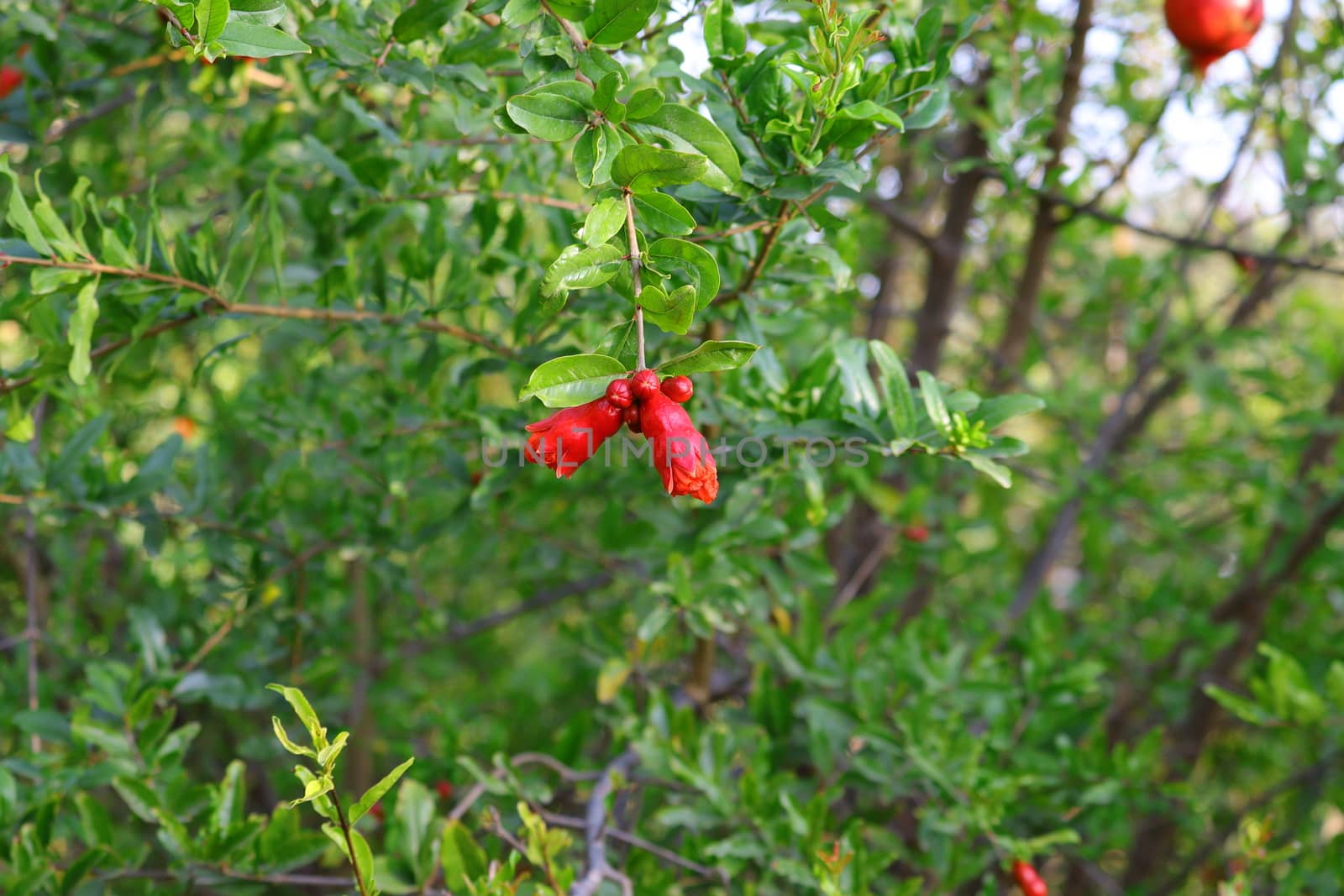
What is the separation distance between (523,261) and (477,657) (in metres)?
1.55

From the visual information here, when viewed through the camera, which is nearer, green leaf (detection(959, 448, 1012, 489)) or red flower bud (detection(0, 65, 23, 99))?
green leaf (detection(959, 448, 1012, 489))

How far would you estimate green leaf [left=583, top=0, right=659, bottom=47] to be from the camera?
751mm

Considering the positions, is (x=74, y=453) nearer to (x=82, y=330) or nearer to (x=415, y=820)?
(x=82, y=330)

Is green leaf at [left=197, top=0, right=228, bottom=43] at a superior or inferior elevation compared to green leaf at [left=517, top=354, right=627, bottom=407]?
superior

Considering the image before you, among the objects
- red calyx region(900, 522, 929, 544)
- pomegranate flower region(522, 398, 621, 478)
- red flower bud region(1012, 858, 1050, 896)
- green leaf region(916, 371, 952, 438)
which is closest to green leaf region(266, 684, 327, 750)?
pomegranate flower region(522, 398, 621, 478)

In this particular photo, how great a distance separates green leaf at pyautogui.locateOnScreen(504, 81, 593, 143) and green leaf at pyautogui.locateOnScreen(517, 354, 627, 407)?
0.16m

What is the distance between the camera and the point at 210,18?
71 centimetres

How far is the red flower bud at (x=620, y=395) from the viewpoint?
0.69 meters

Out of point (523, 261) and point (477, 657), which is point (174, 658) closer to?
point (523, 261)

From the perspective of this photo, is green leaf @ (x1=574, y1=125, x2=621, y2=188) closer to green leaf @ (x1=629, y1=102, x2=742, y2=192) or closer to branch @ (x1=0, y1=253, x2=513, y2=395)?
green leaf @ (x1=629, y1=102, x2=742, y2=192)

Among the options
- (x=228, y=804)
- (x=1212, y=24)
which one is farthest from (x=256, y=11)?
(x=1212, y=24)

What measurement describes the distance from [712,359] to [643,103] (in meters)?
0.19

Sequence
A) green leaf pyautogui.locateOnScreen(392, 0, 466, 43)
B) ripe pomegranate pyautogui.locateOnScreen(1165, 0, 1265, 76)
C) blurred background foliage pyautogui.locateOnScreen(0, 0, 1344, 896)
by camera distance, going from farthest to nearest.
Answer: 1. ripe pomegranate pyautogui.locateOnScreen(1165, 0, 1265, 76)
2. blurred background foliage pyautogui.locateOnScreen(0, 0, 1344, 896)
3. green leaf pyautogui.locateOnScreen(392, 0, 466, 43)

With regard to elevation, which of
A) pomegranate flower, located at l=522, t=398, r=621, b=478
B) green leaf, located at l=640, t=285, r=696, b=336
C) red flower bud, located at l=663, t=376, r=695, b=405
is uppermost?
green leaf, located at l=640, t=285, r=696, b=336
